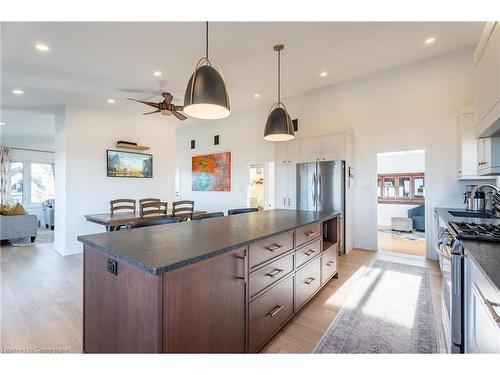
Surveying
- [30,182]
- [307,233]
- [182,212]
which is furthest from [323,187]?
[30,182]

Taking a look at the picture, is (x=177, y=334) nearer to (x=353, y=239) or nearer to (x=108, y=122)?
(x=353, y=239)

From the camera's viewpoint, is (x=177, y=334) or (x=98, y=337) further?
(x=98, y=337)

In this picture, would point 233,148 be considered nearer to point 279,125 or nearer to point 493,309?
point 279,125

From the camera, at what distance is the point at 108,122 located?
504 centimetres

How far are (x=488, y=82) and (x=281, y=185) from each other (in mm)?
3601

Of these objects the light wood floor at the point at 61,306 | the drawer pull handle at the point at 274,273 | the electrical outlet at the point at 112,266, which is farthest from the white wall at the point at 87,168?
the drawer pull handle at the point at 274,273

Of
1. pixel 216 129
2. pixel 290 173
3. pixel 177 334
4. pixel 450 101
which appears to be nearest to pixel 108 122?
pixel 216 129

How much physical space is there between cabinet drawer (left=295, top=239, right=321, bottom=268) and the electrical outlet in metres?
1.43

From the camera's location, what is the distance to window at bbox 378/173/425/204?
21.4 ft

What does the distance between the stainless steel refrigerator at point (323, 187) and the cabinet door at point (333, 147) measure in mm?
185

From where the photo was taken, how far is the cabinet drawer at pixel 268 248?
1.59 meters

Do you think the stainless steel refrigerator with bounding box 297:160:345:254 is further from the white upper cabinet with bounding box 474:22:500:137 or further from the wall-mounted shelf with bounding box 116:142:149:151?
the wall-mounted shelf with bounding box 116:142:149:151

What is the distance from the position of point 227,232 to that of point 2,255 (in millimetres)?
5006

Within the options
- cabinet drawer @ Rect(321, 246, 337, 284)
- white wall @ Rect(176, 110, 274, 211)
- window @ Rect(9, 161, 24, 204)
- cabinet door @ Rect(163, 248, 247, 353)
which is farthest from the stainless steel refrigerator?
window @ Rect(9, 161, 24, 204)
